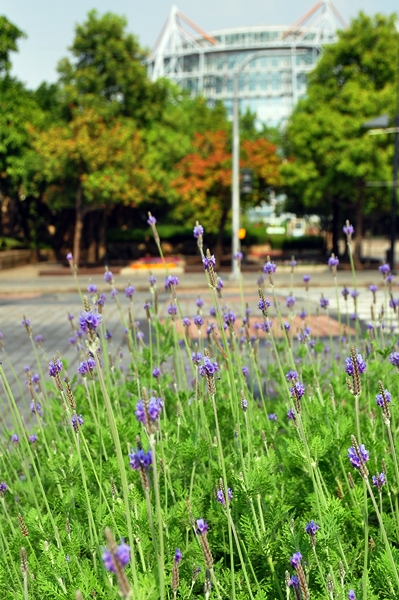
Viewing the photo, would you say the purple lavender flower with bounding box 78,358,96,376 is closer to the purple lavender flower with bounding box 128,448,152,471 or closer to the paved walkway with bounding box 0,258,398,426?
the purple lavender flower with bounding box 128,448,152,471

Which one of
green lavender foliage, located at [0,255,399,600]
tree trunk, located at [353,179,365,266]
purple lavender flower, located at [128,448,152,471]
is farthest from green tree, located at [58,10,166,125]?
purple lavender flower, located at [128,448,152,471]

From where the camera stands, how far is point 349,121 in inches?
1137

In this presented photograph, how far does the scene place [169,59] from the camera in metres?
138

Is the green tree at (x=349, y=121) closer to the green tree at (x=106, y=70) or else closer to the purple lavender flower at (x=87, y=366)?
the green tree at (x=106, y=70)

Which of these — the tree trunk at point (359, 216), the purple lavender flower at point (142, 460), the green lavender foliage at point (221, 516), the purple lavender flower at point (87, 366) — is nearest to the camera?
the purple lavender flower at point (142, 460)

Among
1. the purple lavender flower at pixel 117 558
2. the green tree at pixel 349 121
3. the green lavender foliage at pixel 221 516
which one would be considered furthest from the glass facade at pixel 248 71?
the purple lavender flower at pixel 117 558

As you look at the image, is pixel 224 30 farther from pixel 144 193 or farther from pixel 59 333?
pixel 59 333

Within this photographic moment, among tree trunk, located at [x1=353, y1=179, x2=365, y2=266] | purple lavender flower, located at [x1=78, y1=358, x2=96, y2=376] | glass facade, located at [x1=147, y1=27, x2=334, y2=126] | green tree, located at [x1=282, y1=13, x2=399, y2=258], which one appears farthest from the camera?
glass facade, located at [x1=147, y1=27, x2=334, y2=126]

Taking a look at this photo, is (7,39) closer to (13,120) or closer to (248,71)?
(13,120)

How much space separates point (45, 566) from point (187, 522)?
485 millimetres

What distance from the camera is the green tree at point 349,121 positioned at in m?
28.2

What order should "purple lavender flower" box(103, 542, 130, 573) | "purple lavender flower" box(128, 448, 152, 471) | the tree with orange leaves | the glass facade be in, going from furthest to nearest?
the glass facade
the tree with orange leaves
"purple lavender flower" box(128, 448, 152, 471)
"purple lavender flower" box(103, 542, 130, 573)

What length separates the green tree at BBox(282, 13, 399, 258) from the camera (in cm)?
2817

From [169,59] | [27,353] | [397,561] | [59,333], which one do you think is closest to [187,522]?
[397,561]
